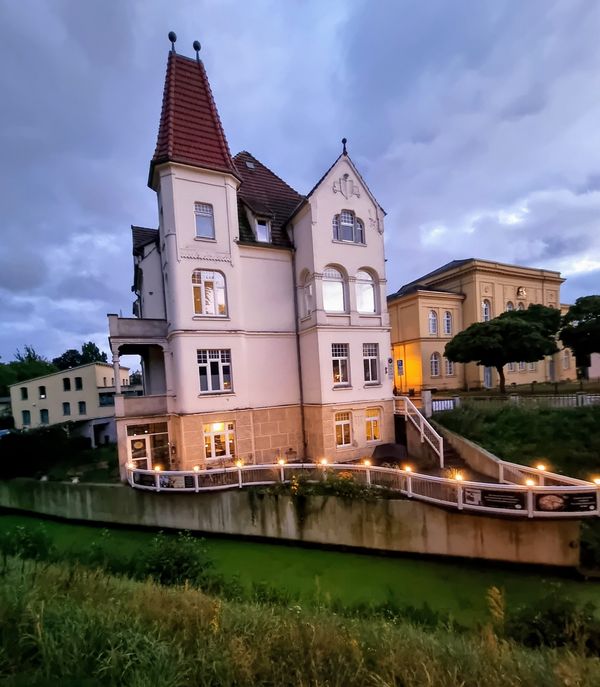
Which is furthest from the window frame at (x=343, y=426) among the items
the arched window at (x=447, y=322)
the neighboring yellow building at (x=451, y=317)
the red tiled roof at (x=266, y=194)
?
the arched window at (x=447, y=322)

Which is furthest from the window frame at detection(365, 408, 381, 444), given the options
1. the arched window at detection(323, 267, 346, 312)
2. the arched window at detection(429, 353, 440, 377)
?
the arched window at detection(429, 353, 440, 377)

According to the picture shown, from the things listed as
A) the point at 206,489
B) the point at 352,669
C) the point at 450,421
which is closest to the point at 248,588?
the point at 206,489

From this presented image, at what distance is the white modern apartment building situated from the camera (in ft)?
47.6

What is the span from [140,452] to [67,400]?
68.0 ft

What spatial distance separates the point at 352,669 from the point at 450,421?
13.8 meters

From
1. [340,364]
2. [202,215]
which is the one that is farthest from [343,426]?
[202,215]

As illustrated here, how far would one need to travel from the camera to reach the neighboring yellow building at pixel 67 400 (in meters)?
29.8

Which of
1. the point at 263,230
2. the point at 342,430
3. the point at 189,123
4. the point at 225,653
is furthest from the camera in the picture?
the point at 263,230

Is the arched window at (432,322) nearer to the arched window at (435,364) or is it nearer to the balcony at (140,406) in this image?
the arched window at (435,364)

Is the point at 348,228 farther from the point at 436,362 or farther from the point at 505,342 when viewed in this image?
the point at 436,362

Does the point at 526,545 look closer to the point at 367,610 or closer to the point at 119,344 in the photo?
the point at 367,610

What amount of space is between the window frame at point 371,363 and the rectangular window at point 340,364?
1010 millimetres

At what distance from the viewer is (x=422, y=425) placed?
15133 mm

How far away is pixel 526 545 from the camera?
31.9 ft
